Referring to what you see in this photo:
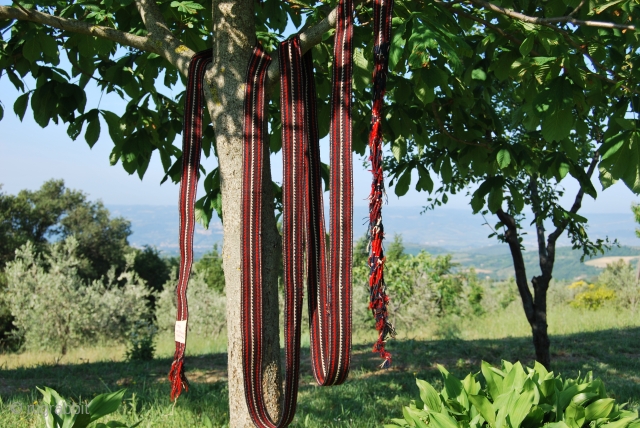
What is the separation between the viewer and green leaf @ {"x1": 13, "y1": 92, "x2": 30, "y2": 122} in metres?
3.35

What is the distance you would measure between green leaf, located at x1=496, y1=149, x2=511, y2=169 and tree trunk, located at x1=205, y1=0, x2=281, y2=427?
1.44 meters

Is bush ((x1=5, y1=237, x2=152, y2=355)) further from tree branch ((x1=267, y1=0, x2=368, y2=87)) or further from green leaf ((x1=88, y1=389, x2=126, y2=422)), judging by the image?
tree branch ((x1=267, y1=0, x2=368, y2=87))

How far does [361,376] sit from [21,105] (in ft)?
15.8

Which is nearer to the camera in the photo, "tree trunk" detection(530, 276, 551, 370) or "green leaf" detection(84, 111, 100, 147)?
"green leaf" detection(84, 111, 100, 147)

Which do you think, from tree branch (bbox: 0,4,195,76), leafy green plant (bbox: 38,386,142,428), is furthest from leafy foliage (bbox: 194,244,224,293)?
leafy green plant (bbox: 38,386,142,428)

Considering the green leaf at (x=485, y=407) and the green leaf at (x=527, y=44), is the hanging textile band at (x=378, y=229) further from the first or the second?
the green leaf at (x=527, y=44)

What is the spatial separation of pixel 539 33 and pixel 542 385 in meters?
1.48

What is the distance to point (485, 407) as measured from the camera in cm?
219

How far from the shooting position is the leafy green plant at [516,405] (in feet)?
6.93

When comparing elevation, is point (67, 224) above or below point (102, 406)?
above

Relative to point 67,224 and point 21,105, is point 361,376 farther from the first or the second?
point 67,224

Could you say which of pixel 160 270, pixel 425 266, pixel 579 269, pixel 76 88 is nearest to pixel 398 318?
pixel 425 266

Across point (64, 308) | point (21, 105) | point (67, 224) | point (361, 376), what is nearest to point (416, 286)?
point (64, 308)

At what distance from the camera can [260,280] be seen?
217 cm
